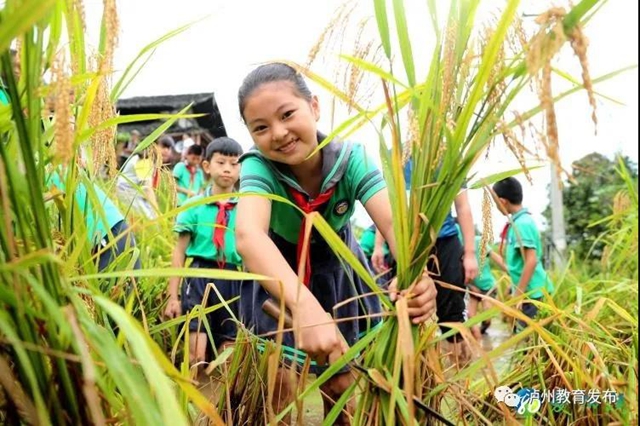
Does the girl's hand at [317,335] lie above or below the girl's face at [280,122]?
below

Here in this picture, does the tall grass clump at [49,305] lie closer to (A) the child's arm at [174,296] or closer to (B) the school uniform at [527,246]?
(A) the child's arm at [174,296]

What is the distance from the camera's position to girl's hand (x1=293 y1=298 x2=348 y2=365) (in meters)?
1.12

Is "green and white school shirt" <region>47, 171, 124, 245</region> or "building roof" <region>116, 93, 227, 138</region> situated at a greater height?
"building roof" <region>116, 93, 227, 138</region>

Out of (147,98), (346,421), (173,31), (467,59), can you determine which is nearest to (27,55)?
(173,31)

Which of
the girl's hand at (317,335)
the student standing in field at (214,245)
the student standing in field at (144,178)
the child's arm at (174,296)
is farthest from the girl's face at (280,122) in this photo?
the student standing in field at (214,245)

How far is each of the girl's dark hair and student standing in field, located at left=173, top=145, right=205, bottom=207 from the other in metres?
2.78

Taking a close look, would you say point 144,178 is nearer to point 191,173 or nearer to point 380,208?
point 380,208

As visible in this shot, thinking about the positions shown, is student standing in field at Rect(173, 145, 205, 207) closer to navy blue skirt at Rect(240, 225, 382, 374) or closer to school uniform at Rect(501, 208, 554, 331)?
school uniform at Rect(501, 208, 554, 331)

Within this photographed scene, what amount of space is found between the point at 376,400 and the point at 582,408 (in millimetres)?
695

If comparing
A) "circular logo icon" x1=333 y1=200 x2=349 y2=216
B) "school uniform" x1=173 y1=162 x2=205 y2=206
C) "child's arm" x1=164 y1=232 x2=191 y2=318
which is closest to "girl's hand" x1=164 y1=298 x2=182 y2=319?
"child's arm" x1=164 y1=232 x2=191 y2=318

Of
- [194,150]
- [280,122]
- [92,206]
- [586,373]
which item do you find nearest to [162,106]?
[194,150]

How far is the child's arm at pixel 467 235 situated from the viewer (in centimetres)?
298

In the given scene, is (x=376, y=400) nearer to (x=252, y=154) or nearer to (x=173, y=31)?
(x=173, y=31)

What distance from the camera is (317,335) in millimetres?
1126
